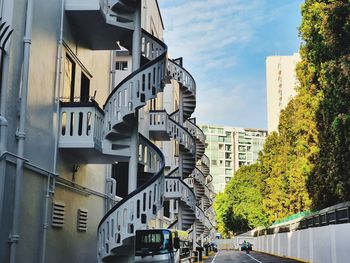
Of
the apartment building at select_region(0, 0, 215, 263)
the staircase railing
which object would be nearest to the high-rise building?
the apartment building at select_region(0, 0, 215, 263)

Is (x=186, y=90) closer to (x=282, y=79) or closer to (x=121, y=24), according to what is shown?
(x=121, y=24)

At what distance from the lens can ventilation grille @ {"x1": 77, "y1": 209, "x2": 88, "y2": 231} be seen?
14008 millimetres

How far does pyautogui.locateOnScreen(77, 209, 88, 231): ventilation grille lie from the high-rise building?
94.1 m

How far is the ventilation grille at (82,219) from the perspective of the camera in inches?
551

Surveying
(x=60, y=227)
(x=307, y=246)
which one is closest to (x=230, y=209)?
(x=307, y=246)

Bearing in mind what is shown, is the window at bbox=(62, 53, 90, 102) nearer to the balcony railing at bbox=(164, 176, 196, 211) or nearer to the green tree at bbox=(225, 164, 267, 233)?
the balcony railing at bbox=(164, 176, 196, 211)

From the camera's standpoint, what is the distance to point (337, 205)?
26.3m

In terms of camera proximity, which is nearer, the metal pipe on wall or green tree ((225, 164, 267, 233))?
the metal pipe on wall

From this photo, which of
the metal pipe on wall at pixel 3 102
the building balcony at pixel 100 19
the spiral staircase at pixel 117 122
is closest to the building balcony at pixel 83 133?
the spiral staircase at pixel 117 122

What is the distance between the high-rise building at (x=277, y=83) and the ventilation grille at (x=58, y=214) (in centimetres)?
9620

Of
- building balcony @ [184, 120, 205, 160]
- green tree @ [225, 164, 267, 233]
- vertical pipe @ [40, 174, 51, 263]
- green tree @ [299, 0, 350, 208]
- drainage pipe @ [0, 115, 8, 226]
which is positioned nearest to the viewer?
drainage pipe @ [0, 115, 8, 226]

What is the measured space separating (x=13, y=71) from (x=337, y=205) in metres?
20.7

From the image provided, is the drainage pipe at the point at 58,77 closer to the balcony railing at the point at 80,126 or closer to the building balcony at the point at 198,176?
the balcony railing at the point at 80,126

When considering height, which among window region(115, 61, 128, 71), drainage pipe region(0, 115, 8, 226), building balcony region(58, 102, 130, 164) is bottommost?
drainage pipe region(0, 115, 8, 226)
